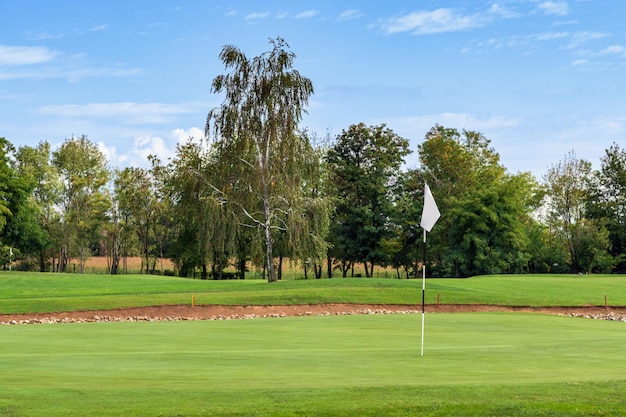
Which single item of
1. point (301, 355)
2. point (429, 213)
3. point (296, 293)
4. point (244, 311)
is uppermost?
point (429, 213)

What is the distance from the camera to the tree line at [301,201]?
152ft

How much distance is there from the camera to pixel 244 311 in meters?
31.6

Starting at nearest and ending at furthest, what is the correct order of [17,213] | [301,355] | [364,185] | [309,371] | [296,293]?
1. [309,371]
2. [301,355]
3. [296,293]
4. [17,213]
5. [364,185]

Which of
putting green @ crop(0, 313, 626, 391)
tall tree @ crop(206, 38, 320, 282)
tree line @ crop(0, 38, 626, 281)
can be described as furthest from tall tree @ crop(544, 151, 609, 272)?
putting green @ crop(0, 313, 626, 391)

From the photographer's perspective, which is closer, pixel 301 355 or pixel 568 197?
pixel 301 355

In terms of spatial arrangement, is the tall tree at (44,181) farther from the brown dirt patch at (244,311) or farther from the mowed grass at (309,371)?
the mowed grass at (309,371)

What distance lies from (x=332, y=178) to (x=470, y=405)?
62.5m

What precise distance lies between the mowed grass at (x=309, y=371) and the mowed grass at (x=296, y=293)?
8.55 meters

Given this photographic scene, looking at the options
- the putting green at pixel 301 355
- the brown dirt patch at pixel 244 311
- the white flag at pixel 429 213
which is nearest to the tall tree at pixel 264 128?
the brown dirt patch at pixel 244 311

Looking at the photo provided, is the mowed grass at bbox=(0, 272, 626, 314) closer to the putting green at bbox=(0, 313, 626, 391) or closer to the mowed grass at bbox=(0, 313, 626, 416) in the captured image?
the putting green at bbox=(0, 313, 626, 391)

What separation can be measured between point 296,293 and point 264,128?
14.3 metres

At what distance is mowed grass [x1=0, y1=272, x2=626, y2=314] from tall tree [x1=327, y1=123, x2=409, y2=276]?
24862 mm

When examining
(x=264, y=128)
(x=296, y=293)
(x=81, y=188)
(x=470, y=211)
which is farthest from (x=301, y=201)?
(x=81, y=188)

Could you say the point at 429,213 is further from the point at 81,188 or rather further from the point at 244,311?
the point at 81,188
